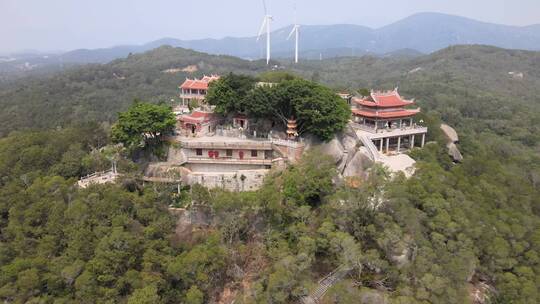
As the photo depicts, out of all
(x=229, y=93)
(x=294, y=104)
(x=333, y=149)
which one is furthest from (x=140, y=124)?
(x=333, y=149)

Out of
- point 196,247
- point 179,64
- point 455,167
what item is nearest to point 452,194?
point 455,167

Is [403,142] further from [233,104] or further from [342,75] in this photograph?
[342,75]

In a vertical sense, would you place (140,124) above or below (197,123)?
above

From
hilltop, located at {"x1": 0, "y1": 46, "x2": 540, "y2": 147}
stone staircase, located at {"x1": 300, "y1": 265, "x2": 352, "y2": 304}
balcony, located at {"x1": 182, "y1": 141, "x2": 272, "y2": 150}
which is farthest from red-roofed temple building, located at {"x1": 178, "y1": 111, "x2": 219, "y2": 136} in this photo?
hilltop, located at {"x1": 0, "y1": 46, "x2": 540, "y2": 147}

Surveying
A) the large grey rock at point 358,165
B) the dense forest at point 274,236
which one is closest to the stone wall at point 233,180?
the dense forest at point 274,236

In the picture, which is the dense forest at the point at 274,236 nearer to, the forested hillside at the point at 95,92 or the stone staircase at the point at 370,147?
the stone staircase at the point at 370,147

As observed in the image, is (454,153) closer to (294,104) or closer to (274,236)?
(294,104)
